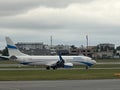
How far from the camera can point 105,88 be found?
1079 inches

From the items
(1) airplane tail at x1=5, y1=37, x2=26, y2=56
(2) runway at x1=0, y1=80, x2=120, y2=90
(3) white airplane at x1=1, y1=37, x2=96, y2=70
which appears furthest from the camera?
(1) airplane tail at x1=5, y1=37, x2=26, y2=56

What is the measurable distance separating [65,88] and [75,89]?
1034 millimetres

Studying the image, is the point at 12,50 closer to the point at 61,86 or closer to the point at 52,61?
the point at 52,61

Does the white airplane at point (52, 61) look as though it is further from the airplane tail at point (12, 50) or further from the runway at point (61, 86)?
the runway at point (61, 86)

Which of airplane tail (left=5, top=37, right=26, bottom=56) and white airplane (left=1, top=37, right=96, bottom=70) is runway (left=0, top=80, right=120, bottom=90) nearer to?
white airplane (left=1, top=37, right=96, bottom=70)

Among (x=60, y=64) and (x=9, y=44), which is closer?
(x=60, y=64)

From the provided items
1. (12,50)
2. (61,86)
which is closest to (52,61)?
(12,50)

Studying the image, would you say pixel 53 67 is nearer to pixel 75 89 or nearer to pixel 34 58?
pixel 34 58

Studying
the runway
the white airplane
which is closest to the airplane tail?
the white airplane

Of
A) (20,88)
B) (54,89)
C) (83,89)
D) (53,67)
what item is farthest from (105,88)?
(53,67)

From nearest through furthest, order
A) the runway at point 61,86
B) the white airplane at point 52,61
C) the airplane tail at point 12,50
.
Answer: the runway at point 61,86 < the white airplane at point 52,61 < the airplane tail at point 12,50

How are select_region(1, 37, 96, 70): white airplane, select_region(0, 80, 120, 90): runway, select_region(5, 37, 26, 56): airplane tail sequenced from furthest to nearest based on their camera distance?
select_region(5, 37, 26, 56): airplane tail
select_region(1, 37, 96, 70): white airplane
select_region(0, 80, 120, 90): runway

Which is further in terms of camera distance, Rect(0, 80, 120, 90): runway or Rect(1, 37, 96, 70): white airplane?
Rect(1, 37, 96, 70): white airplane

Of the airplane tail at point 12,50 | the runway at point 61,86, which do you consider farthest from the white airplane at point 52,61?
the runway at point 61,86
